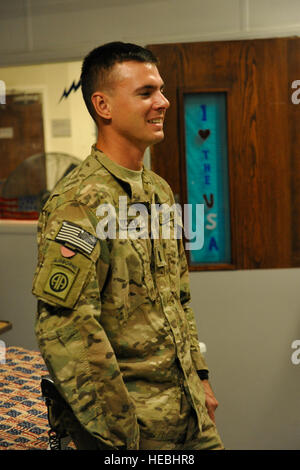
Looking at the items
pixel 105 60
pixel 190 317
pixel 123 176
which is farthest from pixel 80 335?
pixel 105 60

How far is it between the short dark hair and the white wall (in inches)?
65.2

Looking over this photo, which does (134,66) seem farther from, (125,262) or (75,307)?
(75,307)

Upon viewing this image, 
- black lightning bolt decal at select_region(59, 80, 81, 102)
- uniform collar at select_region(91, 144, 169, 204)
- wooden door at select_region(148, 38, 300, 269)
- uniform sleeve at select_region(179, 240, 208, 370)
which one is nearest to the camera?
uniform collar at select_region(91, 144, 169, 204)

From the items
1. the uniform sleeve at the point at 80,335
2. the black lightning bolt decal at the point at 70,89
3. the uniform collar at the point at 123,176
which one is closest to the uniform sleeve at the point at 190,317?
the uniform collar at the point at 123,176

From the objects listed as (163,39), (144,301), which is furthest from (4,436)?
(163,39)

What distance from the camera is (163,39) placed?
2.80 m

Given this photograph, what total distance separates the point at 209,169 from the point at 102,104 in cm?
167

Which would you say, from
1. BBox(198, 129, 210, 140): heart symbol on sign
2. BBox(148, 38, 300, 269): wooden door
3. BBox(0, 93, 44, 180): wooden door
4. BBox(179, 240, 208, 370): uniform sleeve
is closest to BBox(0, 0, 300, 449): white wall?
BBox(148, 38, 300, 269): wooden door

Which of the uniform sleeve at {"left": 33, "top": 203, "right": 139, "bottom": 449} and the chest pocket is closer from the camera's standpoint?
the uniform sleeve at {"left": 33, "top": 203, "right": 139, "bottom": 449}

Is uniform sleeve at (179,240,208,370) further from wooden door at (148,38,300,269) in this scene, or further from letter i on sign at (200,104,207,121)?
letter i on sign at (200,104,207,121)

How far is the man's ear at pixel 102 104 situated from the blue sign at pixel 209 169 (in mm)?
1634

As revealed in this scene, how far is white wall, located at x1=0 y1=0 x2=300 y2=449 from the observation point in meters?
2.77

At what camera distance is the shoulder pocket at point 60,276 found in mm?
1035

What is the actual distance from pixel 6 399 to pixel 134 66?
1177 mm
